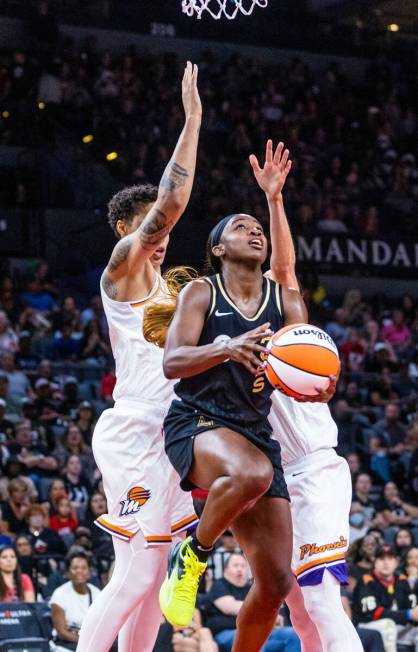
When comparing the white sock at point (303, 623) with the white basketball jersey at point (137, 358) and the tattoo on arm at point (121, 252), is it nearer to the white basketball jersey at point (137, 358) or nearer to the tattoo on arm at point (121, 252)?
the white basketball jersey at point (137, 358)

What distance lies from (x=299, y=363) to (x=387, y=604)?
24.5 feet

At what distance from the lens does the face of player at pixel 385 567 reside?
12.5m

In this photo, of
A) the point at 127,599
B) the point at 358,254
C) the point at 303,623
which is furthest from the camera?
the point at 358,254

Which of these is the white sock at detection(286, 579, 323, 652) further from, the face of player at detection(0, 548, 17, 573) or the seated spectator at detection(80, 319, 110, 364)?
the seated spectator at detection(80, 319, 110, 364)

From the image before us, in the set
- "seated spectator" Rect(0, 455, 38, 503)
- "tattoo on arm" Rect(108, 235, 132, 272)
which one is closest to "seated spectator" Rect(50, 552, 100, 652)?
"seated spectator" Rect(0, 455, 38, 503)

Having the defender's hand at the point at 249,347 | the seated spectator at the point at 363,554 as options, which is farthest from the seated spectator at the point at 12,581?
the defender's hand at the point at 249,347

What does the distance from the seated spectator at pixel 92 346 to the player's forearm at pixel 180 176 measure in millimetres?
11507

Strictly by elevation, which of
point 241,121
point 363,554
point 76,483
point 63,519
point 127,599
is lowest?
point 363,554

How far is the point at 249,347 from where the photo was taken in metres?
5.63

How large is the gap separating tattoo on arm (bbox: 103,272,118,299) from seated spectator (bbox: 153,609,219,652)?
505 cm

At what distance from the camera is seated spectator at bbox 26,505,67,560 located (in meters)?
12.8

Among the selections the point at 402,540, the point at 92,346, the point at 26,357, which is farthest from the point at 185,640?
the point at 92,346

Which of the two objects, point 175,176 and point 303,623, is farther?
point 303,623

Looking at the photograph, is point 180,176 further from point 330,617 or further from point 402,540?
point 402,540
